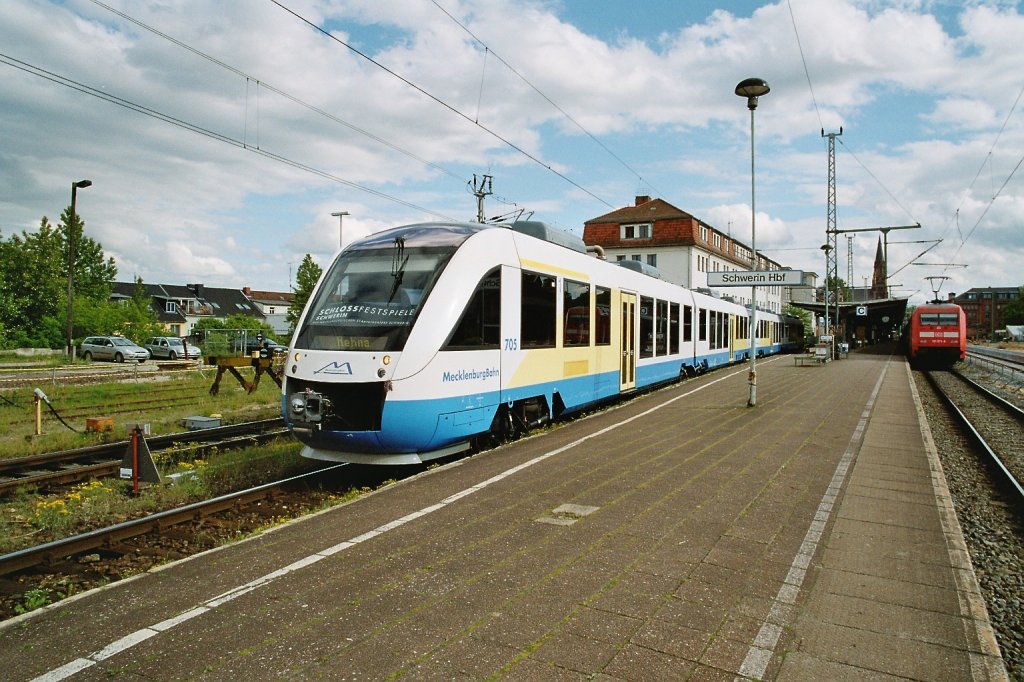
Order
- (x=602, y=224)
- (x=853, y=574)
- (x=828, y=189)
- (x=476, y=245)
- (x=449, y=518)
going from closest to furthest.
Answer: (x=853, y=574), (x=449, y=518), (x=476, y=245), (x=828, y=189), (x=602, y=224)

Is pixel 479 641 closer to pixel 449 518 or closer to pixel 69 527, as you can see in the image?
pixel 449 518

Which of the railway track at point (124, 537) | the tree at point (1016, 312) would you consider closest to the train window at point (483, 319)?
the railway track at point (124, 537)

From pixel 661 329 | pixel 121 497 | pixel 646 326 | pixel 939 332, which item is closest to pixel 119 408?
pixel 121 497

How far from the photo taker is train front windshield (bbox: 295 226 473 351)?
7.62 m

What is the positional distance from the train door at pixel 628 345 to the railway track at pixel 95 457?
677cm

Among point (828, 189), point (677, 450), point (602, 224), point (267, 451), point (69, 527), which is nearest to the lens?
point (69, 527)

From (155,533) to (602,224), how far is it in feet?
203

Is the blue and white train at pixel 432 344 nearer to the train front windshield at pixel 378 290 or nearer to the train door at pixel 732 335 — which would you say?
the train front windshield at pixel 378 290

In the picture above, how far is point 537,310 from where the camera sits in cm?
987

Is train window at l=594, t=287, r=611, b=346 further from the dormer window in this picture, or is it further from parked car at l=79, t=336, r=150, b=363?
the dormer window

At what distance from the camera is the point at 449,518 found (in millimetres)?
5898

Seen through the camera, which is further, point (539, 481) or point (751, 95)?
point (751, 95)

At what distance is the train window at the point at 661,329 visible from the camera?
16.8 metres

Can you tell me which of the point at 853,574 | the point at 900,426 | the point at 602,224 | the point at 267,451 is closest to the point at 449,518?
the point at 853,574
